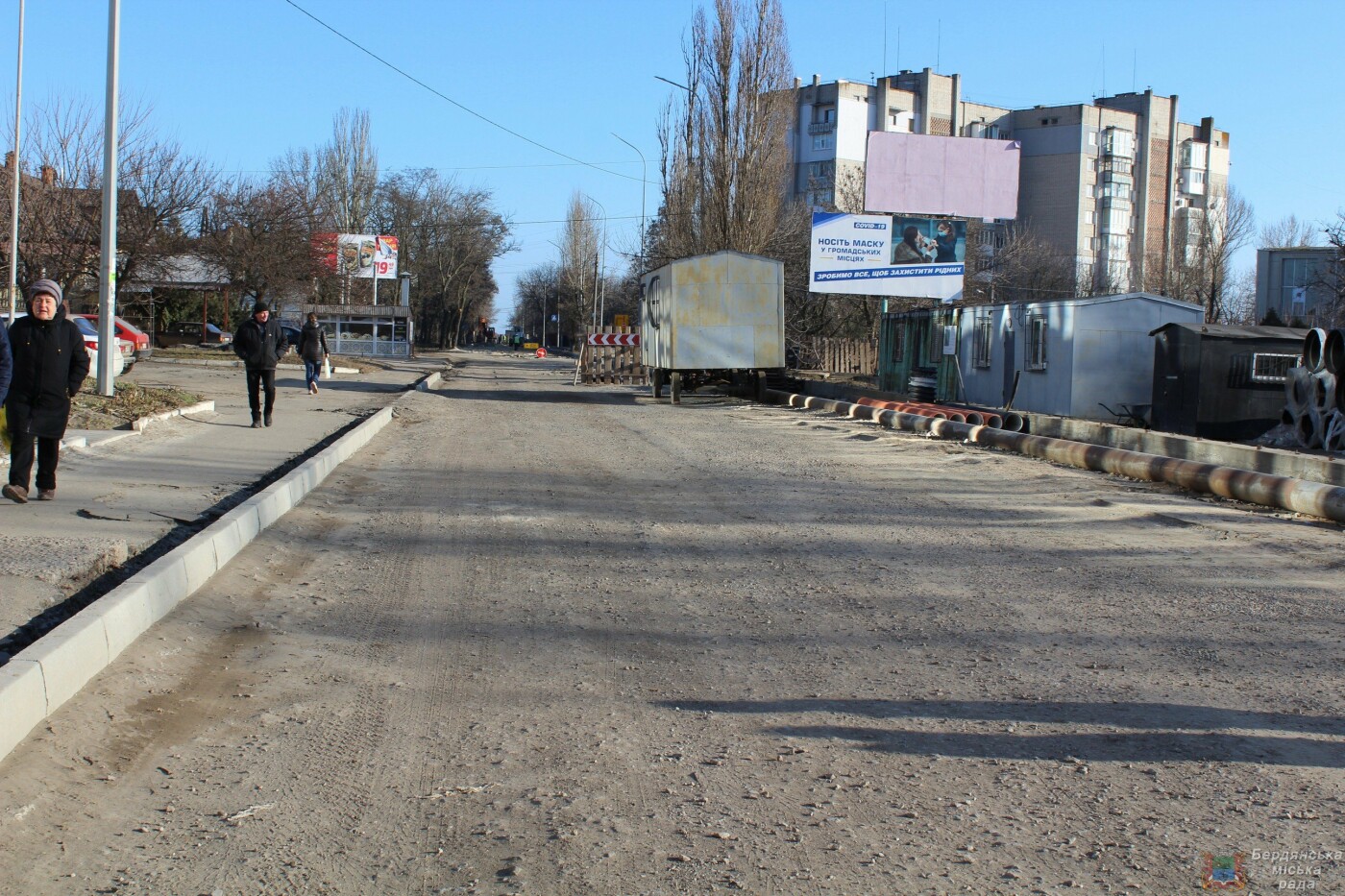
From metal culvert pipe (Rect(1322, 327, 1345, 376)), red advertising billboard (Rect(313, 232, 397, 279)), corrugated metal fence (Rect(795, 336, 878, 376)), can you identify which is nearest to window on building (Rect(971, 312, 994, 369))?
metal culvert pipe (Rect(1322, 327, 1345, 376))

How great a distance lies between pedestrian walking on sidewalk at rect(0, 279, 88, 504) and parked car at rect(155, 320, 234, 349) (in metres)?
41.6

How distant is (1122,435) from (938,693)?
12.5 meters

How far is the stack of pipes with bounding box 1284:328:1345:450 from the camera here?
650 inches

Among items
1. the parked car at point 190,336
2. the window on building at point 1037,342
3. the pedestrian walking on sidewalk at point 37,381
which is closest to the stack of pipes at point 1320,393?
the window on building at point 1037,342

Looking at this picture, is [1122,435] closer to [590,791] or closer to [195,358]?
[590,791]

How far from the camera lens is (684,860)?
127 inches

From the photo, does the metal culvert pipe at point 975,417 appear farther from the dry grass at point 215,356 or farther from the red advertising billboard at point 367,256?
the red advertising billboard at point 367,256

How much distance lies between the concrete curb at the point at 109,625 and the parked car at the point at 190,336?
42.8 meters

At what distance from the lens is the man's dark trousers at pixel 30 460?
7.95 metres

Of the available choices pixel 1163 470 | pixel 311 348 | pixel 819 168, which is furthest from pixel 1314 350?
pixel 819 168

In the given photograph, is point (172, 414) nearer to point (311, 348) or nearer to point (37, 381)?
point (37, 381)

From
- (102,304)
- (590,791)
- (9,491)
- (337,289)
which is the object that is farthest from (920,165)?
(337,289)

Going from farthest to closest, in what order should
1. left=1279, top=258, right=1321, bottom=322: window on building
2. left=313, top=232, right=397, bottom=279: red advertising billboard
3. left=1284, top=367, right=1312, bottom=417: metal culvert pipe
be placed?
left=313, top=232, right=397, bottom=279: red advertising billboard → left=1279, top=258, right=1321, bottom=322: window on building → left=1284, top=367, right=1312, bottom=417: metal culvert pipe

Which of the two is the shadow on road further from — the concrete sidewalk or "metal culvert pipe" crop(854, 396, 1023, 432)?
"metal culvert pipe" crop(854, 396, 1023, 432)
